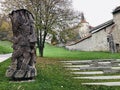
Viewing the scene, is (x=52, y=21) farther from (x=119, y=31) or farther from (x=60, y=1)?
(x=119, y=31)

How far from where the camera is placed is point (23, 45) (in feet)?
29.1

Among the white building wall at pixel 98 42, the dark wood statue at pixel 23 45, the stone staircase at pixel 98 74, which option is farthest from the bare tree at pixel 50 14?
the dark wood statue at pixel 23 45

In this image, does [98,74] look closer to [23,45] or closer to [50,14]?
[23,45]

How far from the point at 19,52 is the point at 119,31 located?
108 ft

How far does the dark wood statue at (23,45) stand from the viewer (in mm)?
8703

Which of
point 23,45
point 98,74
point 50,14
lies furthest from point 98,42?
point 23,45

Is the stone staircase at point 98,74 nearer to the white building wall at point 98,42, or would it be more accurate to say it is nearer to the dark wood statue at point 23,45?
the dark wood statue at point 23,45

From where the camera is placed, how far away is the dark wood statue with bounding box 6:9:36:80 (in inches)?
343

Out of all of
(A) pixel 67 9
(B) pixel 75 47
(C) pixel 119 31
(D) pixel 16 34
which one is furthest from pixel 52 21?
(B) pixel 75 47

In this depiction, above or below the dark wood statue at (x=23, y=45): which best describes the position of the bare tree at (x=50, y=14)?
above

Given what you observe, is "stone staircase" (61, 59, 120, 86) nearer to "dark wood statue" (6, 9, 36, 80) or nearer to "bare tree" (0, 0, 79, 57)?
"dark wood statue" (6, 9, 36, 80)

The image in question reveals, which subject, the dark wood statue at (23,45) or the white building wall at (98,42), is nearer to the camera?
the dark wood statue at (23,45)

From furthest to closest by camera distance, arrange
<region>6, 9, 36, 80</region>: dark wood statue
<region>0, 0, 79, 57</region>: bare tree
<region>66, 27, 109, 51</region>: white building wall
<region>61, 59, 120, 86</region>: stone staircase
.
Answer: <region>66, 27, 109, 51</region>: white building wall < <region>0, 0, 79, 57</region>: bare tree < <region>61, 59, 120, 86</region>: stone staircase < <region>6, 9, 36, 80</region>: dark wood statue

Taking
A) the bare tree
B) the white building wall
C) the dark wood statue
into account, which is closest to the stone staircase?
the dark wood statue
